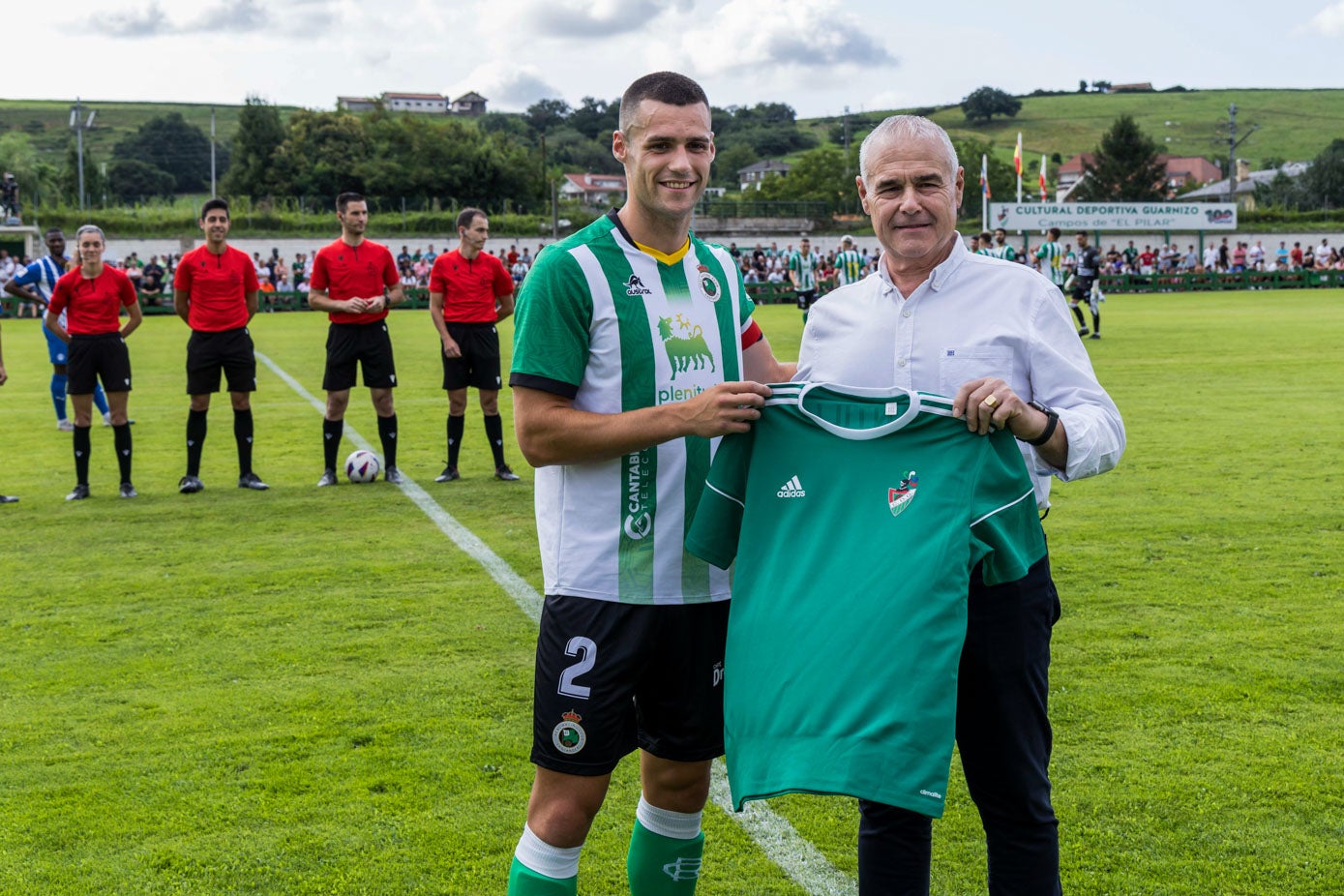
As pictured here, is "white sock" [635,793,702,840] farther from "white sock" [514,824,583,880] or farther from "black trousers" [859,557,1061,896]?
"black trousers" [859,557,1061,896]

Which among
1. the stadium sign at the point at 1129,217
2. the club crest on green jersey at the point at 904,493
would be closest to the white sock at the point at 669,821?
the club crest on green jersey at the point at 904,493

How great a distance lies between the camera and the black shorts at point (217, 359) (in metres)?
10.3

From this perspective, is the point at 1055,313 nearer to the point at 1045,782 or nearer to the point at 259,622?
the point at 1045,782

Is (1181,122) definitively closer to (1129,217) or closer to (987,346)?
(1129,217)

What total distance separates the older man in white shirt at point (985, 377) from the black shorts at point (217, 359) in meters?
8.34

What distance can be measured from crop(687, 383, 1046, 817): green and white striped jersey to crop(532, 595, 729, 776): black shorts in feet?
0.72

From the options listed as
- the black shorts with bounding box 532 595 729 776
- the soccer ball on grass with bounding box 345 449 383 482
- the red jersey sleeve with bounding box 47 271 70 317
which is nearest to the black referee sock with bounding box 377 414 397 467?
the soccer ball on grass with bounding box 345 449 383 482

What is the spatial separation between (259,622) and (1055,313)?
4.80 metres

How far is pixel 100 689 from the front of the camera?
5383mm

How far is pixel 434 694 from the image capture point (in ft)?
17.3

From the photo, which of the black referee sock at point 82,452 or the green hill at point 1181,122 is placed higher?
the green hill at point 1181,122

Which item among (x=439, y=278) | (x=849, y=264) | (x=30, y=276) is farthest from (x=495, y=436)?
(x=849, y=264)

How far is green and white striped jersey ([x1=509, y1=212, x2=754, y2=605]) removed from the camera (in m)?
2.85

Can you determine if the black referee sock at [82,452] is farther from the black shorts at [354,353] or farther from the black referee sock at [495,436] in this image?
the black referee sock at [495,436]
